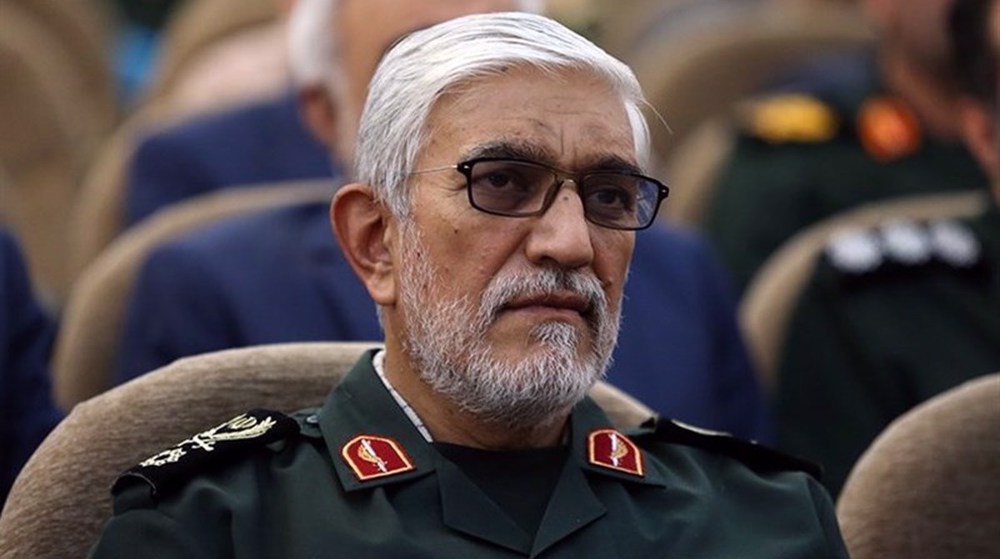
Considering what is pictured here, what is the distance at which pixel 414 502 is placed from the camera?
2.16 meters

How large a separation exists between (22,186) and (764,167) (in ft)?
6.38

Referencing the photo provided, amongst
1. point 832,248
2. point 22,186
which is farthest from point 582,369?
point 22,186

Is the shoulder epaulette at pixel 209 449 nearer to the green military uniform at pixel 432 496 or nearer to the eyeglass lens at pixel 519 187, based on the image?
the green military uniform at pixel 432 496

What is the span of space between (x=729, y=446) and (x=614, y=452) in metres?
0.14

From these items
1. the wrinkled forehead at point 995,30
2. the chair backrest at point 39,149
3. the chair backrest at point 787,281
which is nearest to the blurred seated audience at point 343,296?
the chair backrest at point 787,281

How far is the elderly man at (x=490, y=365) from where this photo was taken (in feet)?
7.05

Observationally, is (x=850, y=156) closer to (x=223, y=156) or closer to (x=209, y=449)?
(x=223, y=156)

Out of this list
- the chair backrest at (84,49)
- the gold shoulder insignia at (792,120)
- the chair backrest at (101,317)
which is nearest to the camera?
the chair backrest at (101,317)

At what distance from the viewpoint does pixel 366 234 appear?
2338 millimetres

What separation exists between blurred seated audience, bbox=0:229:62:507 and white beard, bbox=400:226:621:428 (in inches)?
29.6

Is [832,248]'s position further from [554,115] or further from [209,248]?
[554,115]

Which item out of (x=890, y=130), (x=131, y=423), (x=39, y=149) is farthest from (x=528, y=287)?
(x=39, y=149)

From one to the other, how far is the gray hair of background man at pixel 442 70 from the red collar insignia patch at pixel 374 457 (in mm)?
232

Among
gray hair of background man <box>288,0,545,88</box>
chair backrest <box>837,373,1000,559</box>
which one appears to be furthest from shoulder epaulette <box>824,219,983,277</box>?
chair backrest <box>837,373,1000,559</box>
